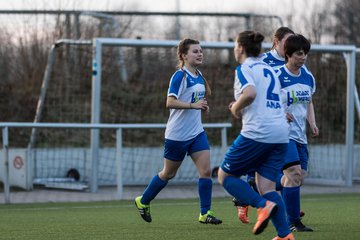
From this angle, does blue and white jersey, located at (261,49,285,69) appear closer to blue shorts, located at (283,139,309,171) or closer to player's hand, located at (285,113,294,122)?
player's hand, located at (285,113,294,122)

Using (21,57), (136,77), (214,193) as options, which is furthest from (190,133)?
(21,57)

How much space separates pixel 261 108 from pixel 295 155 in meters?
1.56

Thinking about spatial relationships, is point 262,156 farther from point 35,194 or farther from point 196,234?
point 35,194

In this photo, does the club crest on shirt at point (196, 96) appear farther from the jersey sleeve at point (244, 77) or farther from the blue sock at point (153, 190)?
the jersey sleeve at point (244, 77)

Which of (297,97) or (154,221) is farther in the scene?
(154,221)

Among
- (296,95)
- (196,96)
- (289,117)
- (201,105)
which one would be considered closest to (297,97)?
(296,95)

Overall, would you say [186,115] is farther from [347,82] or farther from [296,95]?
[347,82]

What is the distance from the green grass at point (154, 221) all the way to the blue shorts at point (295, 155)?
2.13ft

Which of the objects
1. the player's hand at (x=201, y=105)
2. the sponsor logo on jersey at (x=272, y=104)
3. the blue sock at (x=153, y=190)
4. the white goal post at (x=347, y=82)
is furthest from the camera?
→ the white goal post at (x=347, y=82)

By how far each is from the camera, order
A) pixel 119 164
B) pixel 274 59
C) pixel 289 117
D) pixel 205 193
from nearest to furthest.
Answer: pixel 289 117
pixel 274 59
pixel 205 193
pixel 119 164

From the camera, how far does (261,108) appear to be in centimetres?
694

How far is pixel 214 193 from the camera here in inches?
591

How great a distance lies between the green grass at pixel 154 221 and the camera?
808 cm

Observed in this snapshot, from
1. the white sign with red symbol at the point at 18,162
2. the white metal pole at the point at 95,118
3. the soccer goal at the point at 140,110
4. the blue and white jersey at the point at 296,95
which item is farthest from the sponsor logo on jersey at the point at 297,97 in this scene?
the white sign with red symbol at the point at 18,162
